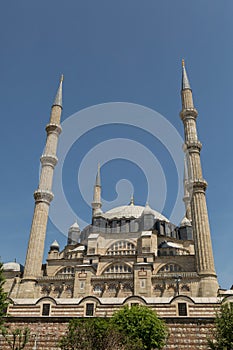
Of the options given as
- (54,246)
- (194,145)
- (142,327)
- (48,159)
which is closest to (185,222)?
(194,145)

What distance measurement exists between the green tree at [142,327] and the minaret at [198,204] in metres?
12.0

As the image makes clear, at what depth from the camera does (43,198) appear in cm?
3550

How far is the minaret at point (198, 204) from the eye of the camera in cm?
2853

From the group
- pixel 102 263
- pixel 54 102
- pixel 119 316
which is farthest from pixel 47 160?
pixel 119 316

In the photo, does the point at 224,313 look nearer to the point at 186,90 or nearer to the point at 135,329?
the point at 135,329

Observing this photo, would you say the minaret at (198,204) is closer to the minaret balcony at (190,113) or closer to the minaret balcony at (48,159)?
the minaret balcony at (190,113)

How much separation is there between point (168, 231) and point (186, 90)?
1839 cm

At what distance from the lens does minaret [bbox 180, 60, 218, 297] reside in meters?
28.5

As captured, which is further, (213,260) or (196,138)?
(196,138)

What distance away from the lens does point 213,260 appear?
2931 centimetres

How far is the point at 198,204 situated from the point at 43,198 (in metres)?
16.7

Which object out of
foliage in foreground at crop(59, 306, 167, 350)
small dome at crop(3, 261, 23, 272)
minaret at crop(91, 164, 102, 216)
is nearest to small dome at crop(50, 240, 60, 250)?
small dome at crop(3, 261, 23, 272)

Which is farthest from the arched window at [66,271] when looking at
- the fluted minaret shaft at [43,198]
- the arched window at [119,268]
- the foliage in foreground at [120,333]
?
the foliage in foreground at [120,333]

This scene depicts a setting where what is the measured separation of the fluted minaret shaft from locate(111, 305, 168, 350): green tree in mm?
Answer: 16419
